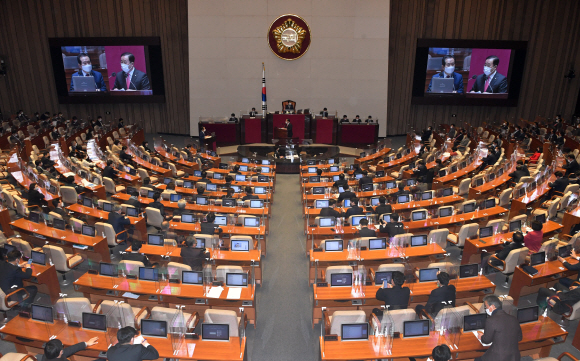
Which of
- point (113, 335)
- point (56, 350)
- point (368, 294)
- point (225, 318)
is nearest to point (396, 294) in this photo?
point (368, 294)

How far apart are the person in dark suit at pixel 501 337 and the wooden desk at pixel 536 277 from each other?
2.84 m

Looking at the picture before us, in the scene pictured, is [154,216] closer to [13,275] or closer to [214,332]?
[13,275]

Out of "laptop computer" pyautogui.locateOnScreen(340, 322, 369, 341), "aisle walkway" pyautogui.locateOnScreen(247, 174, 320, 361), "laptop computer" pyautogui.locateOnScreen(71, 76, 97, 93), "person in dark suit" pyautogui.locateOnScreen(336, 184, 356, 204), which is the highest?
"laptop computer" pyautogui.locateOnScreen(71, 76, 97, 93)

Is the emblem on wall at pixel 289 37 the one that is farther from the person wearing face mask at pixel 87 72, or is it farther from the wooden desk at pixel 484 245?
the wooden desk at pixel 484 245

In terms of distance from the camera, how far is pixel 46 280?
834cm

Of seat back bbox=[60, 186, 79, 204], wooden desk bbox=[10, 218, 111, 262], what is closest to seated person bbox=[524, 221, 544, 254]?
wooden desk bbox=[10, 218, 111, 262]

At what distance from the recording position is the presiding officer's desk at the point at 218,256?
28.3 feet

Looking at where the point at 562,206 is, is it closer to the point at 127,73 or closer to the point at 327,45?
the point at 327,45

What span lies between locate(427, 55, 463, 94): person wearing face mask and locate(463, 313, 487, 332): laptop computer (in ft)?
60.5

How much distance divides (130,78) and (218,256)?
1727cm

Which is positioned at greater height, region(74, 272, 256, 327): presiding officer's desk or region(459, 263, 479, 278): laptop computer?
region(459, 263, 479, 278): laptop computer

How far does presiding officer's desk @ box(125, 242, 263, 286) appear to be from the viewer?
28.3ft

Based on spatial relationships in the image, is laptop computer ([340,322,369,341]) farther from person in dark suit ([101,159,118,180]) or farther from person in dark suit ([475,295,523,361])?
person in dark suit ([101,159,118,180])

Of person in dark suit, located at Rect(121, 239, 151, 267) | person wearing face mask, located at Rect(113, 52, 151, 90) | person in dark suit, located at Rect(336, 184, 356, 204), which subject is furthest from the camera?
person wearing face mask, located at Rect(113, 52, 151, 90)
